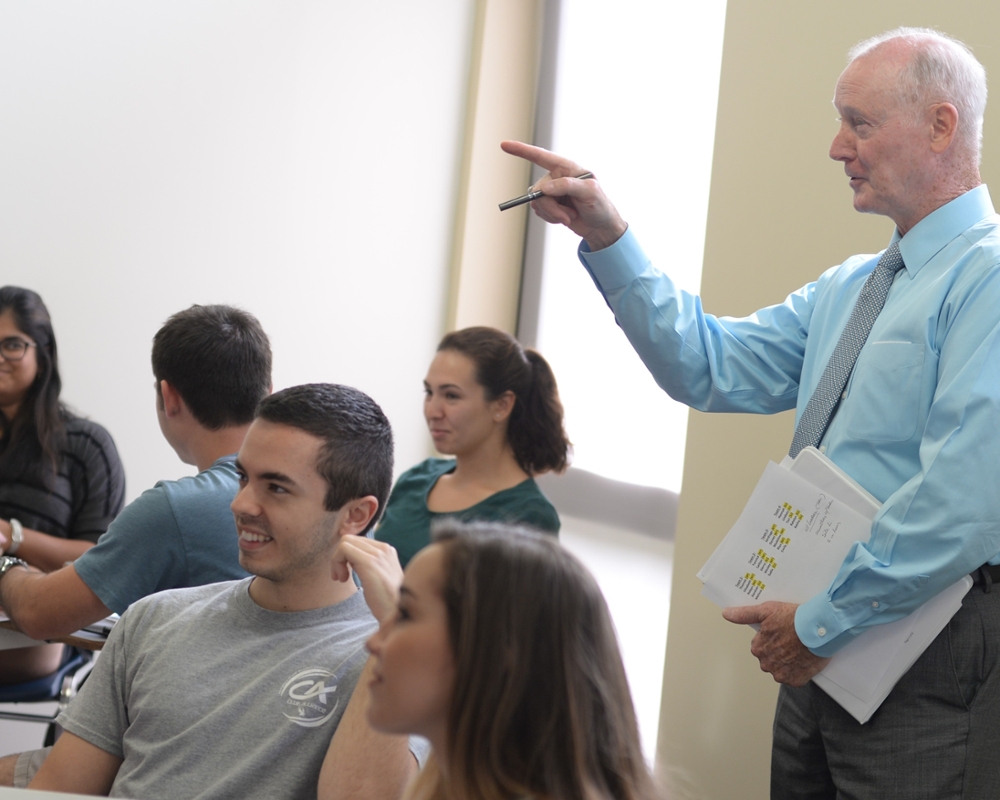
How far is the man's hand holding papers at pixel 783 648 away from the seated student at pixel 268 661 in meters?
0.57

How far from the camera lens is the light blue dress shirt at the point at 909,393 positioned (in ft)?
4.70

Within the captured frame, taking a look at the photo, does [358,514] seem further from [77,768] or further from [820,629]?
[820,629]

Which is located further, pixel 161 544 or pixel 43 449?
pixel 43 449

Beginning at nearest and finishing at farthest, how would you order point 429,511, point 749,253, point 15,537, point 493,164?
point 15,537
point 749,253
point 429,511
point 493,164

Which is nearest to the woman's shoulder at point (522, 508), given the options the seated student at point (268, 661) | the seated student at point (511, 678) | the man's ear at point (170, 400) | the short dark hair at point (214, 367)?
the short dark hair at point (214, 367)

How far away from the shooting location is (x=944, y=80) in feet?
5.17

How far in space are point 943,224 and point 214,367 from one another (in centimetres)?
133

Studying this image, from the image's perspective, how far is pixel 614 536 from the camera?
3.79m

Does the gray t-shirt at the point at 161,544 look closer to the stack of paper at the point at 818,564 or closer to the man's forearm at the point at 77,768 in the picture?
the man's forearm at the point at 77,768

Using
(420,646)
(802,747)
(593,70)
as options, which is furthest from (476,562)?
(593,70)

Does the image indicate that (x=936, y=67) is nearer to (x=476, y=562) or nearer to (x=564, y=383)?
(x=476, y=562)

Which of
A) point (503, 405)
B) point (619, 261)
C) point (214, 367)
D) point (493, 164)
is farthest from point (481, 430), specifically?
point (493, 164)

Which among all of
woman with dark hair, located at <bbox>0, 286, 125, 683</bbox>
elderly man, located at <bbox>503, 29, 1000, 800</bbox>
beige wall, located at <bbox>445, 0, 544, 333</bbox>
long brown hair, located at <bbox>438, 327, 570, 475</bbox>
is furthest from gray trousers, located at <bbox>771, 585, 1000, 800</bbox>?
beige wall, located at <bbox>445, 0, 544, 333</bbox>

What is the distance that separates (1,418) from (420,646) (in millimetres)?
2348
